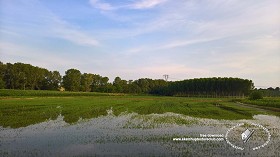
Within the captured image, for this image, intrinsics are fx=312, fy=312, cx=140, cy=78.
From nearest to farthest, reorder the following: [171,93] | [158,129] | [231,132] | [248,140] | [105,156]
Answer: [105,156] → [248,140] → [231,132] → [158,129] → [171,93]

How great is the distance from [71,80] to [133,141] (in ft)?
456

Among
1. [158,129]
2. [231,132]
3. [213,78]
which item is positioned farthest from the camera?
[213,78]

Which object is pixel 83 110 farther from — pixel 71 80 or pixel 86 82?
pixel 86 82

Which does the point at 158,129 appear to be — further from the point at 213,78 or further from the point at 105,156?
the point at 213,78

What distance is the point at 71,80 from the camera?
15400cm

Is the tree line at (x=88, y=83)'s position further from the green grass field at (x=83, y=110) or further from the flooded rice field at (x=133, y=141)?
the flooded rice field at (x=133, y=141)

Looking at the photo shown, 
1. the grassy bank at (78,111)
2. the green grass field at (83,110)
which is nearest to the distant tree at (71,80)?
the green grass field at (83,110)

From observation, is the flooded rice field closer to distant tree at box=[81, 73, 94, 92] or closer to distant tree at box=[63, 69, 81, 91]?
distant tree at box=[63, 69, 81, 91]

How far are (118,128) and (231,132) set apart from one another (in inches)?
345

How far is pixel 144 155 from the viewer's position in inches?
603

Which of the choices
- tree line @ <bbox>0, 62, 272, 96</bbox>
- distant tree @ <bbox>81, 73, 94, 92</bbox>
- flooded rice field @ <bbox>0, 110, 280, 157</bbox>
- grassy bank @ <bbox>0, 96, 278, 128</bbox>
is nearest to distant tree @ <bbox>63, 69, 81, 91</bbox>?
tree line @ <bbox>0, 62, 272, 96</bbox>

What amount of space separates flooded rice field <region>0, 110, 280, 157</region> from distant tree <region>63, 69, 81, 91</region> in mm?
130322

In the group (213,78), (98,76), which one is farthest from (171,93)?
A: (98,76)

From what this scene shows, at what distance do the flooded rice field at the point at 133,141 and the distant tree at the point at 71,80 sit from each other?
13032 centimetres
